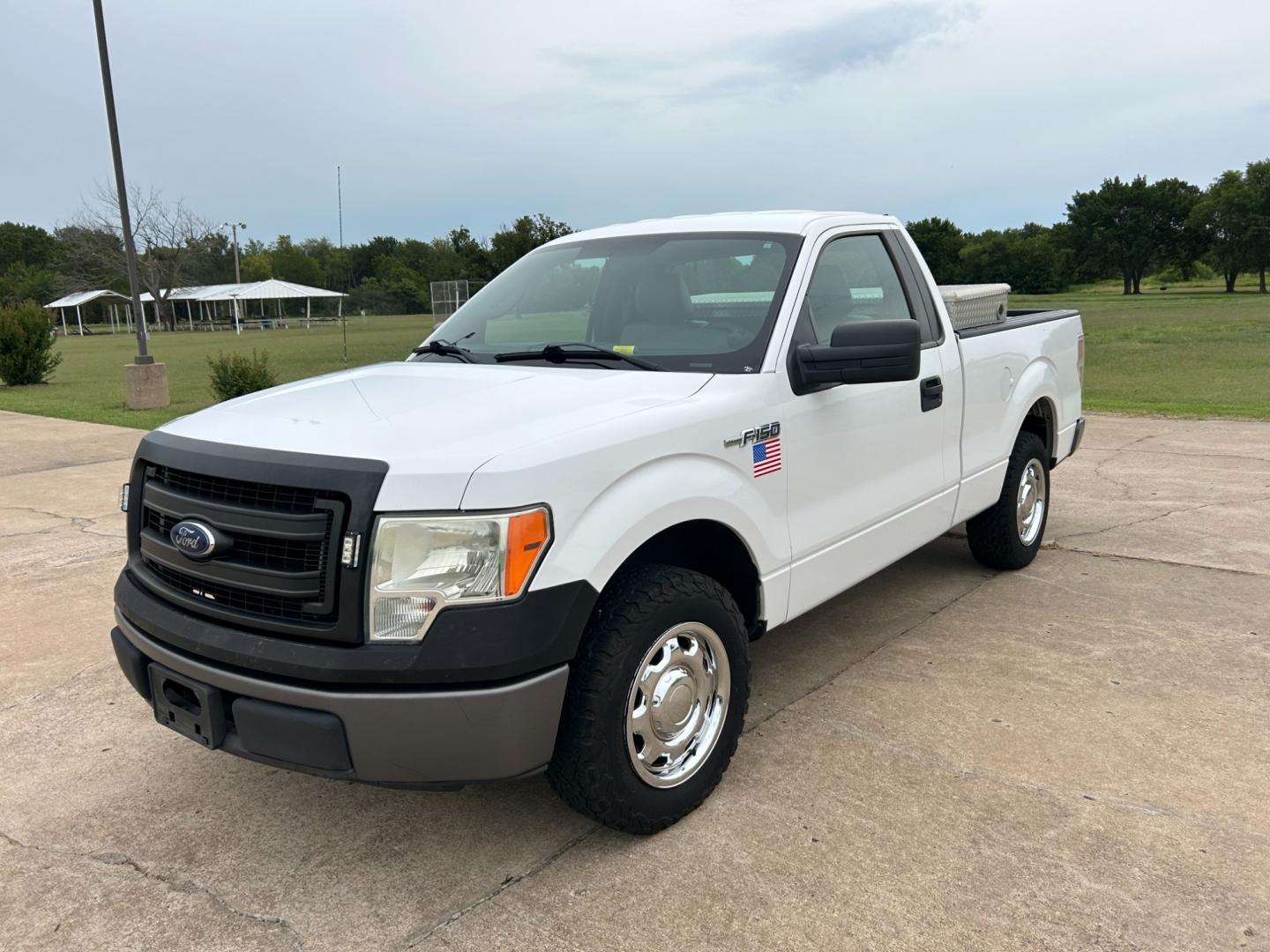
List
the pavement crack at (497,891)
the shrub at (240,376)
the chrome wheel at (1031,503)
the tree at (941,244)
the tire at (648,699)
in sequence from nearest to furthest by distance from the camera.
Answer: the pavement crack at (497,891)
the tire at (648,699)
the chrome wheel at (1031,503)
the shrub at (240,376)
the tree at (941,244)

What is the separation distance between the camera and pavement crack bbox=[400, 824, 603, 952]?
258cm

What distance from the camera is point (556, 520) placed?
2.58 meters

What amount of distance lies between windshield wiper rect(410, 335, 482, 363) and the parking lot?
1630mm

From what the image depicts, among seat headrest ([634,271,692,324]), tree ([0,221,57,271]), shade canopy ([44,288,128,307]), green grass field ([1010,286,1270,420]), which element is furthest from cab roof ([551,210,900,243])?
tree ([0,221,57,271])

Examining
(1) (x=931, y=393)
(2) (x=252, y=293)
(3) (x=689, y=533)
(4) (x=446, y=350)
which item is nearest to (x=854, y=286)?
(1) (x=931, y=393)

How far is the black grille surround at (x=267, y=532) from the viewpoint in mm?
2506

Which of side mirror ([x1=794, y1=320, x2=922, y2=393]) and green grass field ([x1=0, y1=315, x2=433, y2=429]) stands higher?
side mirror ([x1=794, y1=320, x2=922, y2=393])

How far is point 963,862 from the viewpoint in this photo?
9.30ft

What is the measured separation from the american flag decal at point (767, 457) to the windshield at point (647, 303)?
0.85 ft

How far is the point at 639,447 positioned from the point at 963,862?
4.92 ft

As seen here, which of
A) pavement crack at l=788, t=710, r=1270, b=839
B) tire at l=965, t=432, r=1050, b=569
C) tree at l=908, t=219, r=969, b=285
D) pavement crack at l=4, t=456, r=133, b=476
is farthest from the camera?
tree at l=908, t=219, r=969, b=285

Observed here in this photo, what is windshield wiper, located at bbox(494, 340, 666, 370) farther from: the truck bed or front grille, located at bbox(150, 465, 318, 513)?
the truck bed

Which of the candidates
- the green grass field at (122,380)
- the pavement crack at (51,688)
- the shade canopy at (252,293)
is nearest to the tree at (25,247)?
the shade canopy at (252,293)

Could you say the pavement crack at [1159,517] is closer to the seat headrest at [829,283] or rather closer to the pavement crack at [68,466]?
the seat headrest at [829,283]
